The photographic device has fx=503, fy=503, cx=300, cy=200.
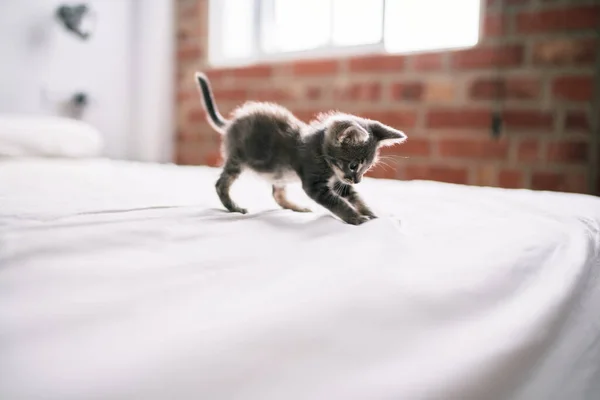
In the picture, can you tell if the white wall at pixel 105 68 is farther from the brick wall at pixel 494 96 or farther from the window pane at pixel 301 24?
the brick wall at pixel 494 96

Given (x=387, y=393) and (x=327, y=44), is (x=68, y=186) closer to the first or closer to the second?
(x=387, y=393)

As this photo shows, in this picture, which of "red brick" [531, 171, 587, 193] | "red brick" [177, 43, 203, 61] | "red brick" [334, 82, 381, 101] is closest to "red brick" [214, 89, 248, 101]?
"red brick" [177, 43, 203, 61]

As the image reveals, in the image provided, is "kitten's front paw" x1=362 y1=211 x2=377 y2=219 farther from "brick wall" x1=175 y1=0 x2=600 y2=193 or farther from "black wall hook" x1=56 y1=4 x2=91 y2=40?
"black wall hook" x1=56 y1=4 x2=91 y2=40

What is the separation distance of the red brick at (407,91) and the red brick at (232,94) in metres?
0.78

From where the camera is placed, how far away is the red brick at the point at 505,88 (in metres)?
1.76

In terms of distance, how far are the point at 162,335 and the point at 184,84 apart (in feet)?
8.49

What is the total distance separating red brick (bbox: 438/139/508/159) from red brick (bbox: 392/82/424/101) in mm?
213

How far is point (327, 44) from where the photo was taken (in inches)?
83.4

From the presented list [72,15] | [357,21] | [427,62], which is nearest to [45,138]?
[72,15]

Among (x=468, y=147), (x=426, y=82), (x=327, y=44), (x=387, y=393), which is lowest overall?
(x=387, y=393)

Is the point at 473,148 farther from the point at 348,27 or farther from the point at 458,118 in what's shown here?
the point at 348,27

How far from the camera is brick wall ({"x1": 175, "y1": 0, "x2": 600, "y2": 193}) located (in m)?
1.70

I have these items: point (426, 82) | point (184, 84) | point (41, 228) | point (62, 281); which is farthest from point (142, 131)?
point (62, 281)

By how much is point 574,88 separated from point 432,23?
53 centimetres
